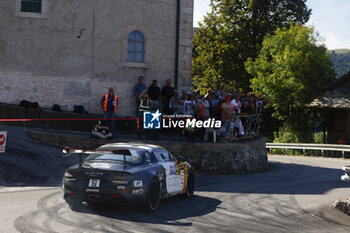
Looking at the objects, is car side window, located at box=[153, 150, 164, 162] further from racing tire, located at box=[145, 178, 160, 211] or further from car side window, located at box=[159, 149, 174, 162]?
racing tire, located at box=[145, 178, 160, 211]

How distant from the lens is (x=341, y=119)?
41.1 metres

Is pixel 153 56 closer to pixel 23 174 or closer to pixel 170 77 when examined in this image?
pixel 170 77

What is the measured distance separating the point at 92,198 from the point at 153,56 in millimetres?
13782

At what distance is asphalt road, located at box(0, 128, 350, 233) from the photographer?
9.14 metres

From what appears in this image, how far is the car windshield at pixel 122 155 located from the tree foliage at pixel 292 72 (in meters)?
36.1

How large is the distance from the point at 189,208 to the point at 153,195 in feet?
3.83

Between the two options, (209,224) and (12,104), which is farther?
(12,104)

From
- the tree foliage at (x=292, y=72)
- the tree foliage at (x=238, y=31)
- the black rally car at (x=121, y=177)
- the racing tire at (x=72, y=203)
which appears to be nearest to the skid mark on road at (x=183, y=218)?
the racing tire at (x=72, y=203)

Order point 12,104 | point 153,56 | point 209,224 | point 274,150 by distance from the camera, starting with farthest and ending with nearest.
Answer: point 274,150 → point 153,56 → point 12,104 → point 209,224

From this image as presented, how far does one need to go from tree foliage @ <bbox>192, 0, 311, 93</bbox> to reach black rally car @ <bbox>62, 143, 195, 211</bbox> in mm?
37400

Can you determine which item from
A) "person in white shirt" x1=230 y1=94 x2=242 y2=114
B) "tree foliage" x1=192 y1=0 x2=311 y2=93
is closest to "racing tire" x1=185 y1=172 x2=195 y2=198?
"person in white shirt" x1=230 y1=94 x2=242 y2=114

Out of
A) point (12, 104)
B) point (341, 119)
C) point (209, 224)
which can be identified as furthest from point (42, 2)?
point (341, 119)

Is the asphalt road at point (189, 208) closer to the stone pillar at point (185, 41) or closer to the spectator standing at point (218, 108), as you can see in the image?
the spectator standing at point (218, 108)

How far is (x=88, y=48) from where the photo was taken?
22.2 m
